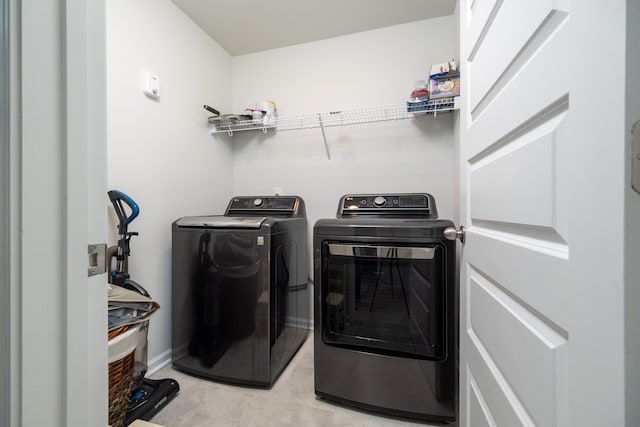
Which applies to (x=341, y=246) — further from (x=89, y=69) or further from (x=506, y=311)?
(x=89, y=69)

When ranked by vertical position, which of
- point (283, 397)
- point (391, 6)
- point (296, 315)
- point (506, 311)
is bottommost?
point (283, 397)

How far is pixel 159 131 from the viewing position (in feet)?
5.57

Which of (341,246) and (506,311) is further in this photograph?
(341,246)

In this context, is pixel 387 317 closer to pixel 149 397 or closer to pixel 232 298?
pixel 232 298

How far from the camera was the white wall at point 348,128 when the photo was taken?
6.45 ft

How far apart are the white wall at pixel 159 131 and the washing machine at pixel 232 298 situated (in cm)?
14
